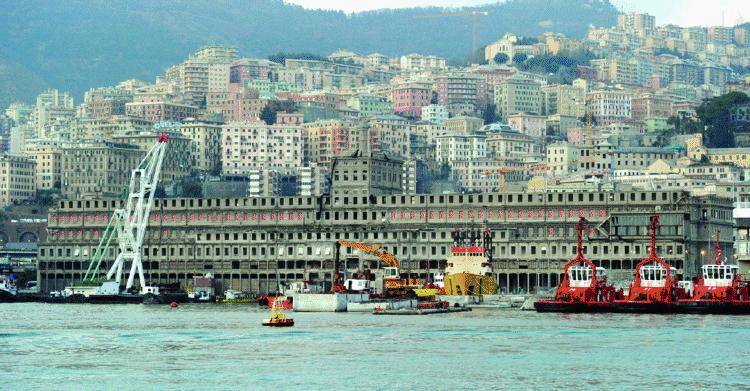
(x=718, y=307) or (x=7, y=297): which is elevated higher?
(x=718, y=307)

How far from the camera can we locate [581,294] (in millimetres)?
142125

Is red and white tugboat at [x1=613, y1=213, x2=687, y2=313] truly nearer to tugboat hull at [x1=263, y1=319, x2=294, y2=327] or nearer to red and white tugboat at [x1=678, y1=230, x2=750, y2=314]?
red and white tugboat at [x1=678, y1=230, x2=750, y2=314]

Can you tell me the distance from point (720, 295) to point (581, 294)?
39.0 ft

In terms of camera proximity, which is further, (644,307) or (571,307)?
(571,307)

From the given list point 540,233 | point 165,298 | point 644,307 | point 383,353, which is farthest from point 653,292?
point 165,298

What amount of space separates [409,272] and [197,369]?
→ 101 m

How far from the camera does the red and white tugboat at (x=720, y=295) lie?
136 meters

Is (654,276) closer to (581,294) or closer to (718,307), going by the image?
(581,294)

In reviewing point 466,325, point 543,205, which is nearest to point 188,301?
point 543,205

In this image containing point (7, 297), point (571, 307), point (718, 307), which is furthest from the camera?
point (7, 297)

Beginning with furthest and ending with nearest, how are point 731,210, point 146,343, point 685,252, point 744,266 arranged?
point 731,210, point 685,252, point 744,266, point 146,343

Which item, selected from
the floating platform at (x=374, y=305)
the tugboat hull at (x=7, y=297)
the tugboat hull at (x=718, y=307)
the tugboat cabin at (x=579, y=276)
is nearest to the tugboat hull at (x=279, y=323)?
the floating platform at (x=374, y=305)

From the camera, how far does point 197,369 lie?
85938mm

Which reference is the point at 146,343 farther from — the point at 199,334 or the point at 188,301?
the point at 188,301
